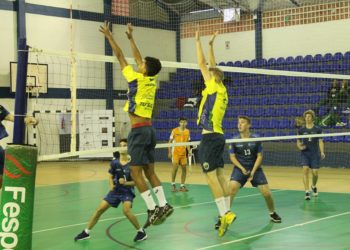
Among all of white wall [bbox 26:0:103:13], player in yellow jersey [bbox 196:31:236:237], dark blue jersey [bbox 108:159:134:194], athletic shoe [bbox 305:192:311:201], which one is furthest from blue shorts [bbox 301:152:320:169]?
white wall [bbox 26:0:103:13]

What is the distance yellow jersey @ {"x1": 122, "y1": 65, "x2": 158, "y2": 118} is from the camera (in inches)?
243

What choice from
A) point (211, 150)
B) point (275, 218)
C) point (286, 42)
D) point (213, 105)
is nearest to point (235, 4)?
point (286, 42)

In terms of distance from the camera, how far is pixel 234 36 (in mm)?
23547

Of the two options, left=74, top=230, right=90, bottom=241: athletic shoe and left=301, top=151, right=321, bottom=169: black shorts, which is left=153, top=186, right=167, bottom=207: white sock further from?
left=301, top=151, right=321, bottom=169: black shorts

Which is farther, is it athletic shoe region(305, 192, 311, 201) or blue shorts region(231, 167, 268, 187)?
athletic shoe region(305, 192, 311, 201)

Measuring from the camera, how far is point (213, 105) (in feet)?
23.4

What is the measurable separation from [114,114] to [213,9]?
6.09 m

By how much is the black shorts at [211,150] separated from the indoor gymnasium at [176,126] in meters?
0.01

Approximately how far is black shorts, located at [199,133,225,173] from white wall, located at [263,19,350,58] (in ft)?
48.1

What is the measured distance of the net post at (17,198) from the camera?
4.80 metres

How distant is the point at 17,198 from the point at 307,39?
60.0 ft

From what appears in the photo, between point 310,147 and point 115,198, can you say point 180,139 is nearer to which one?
point 310,147

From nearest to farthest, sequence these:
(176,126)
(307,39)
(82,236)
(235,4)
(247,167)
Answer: (82,236), (247,167), (176,126), (307,39), (235,4)

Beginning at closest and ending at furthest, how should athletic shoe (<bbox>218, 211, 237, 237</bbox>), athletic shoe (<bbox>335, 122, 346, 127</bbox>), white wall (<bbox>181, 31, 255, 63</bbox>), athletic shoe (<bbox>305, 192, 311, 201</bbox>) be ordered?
1. athletic shoe (<bbox>218, 211, 237, 237</bbox>)
2. athletic shoe (<bbox>305, 192, 311, 201</bbox>)
3. athletic shoe (<bbox>335, 122, 346, 127</bbox>)
4. white wall (<bbox>181, 31, 255, 63</bbox>)
